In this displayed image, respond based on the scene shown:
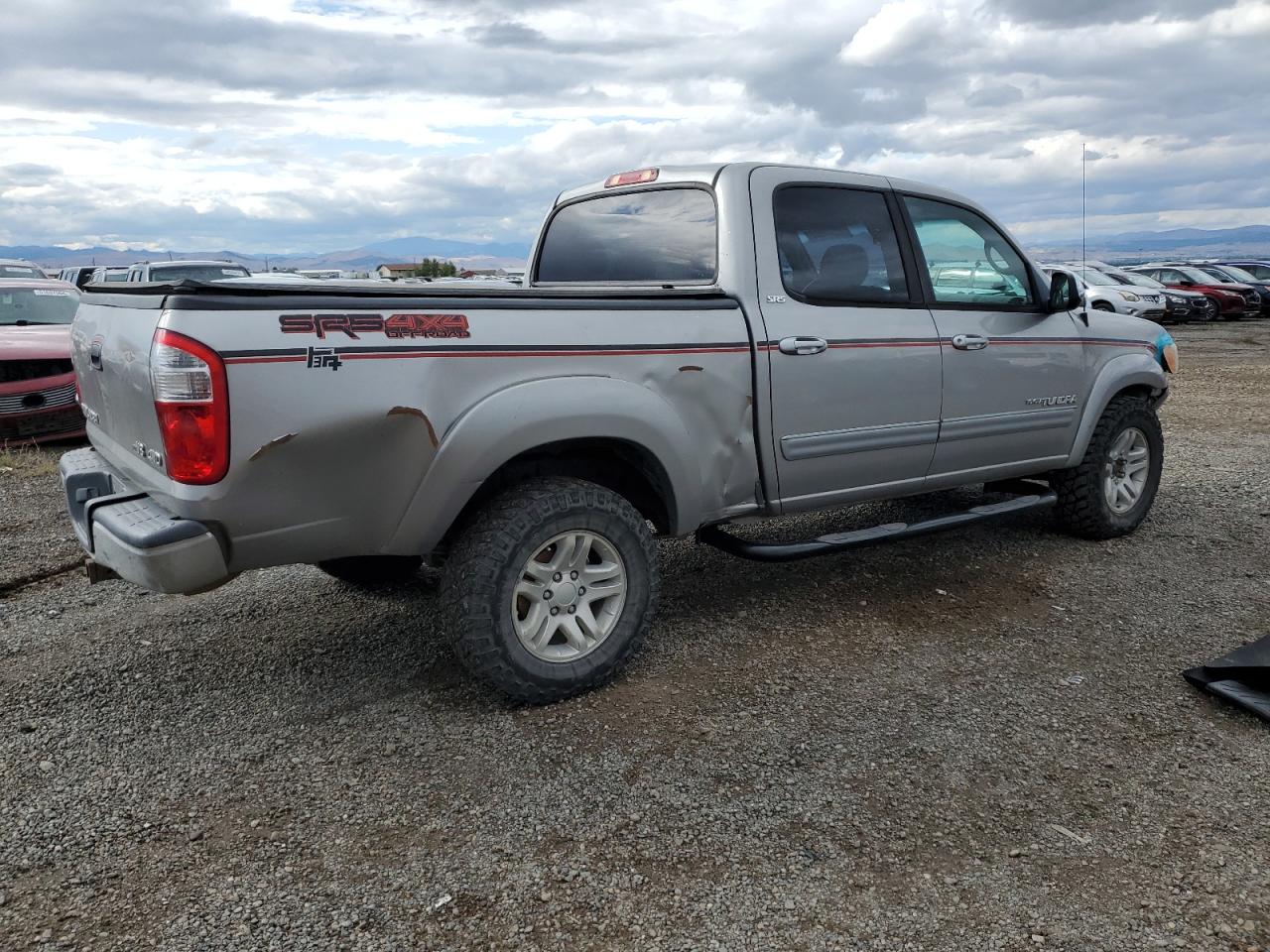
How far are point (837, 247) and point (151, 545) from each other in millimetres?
2914

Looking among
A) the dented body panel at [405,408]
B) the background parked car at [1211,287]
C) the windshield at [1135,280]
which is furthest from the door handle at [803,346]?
the background parked car at [1211,287]

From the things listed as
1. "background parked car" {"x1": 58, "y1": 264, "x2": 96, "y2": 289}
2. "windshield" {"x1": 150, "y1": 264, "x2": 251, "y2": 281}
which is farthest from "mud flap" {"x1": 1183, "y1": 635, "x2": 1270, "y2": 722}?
"background parked car" {"x1": 58, "y1": 264, "x2": 96, "y2": 289}

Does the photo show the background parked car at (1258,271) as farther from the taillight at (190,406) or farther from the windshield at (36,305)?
the taillight at (190,406)

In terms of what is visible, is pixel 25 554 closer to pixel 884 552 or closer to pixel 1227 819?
pixel 884 552

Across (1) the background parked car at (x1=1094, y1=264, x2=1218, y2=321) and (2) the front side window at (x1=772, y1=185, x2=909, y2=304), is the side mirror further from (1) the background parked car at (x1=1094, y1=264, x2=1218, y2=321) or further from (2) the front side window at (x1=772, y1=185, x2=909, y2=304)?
(1) the background parked car at (x1=1094, y1=264, x2=1218, y2=321)

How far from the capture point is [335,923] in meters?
2.54

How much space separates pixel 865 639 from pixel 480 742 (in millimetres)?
1731

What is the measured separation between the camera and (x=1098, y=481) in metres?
5.59

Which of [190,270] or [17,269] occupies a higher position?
[17,269]

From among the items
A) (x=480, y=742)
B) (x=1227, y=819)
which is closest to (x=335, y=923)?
(x=480, y=742)

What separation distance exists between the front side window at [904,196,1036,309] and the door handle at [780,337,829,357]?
0.88 m

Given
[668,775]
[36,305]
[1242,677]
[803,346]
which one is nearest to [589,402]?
[803,346]

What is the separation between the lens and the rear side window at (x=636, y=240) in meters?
4.29

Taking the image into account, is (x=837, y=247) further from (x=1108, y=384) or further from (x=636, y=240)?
(x=1108, y=384)
